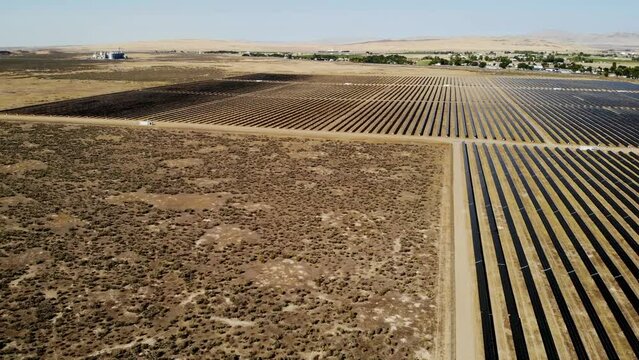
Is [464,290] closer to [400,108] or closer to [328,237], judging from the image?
[328,237]

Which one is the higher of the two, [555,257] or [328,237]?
[328,237]

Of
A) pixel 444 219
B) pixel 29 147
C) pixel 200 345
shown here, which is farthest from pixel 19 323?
pixel 29 147

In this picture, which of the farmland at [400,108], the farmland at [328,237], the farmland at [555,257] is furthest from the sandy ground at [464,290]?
the farmland at [400,108]

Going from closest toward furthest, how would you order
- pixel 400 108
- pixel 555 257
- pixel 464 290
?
pixel 464 290, pixel 555 257, pixel 400 108

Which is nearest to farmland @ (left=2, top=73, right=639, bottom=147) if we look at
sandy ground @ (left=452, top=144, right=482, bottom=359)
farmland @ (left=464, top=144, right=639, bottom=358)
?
farmland @ (left=464, top=144, right=639, bottom=358)

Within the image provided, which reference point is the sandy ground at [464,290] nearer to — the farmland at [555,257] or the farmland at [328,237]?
the farmland at [328,237]

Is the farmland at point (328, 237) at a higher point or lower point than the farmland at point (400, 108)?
lower

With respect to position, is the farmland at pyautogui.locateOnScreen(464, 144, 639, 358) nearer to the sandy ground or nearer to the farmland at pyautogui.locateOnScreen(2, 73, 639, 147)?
the sandy ground

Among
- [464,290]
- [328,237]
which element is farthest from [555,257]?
[328,237]

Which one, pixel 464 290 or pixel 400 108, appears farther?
pixel 400 108
